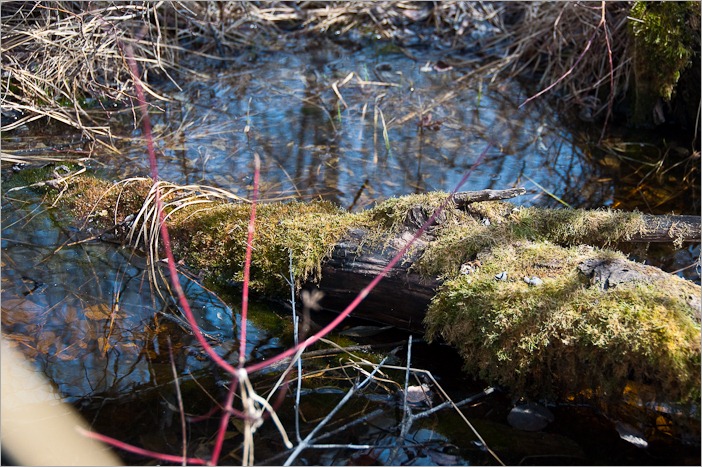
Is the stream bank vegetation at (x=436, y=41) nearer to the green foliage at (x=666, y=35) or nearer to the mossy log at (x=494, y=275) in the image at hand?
the green foliage at (x=666, y=35)

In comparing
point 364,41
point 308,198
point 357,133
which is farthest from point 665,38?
point 364,41

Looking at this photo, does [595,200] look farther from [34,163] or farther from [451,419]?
[34,163]

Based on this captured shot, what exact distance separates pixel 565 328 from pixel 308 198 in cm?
240

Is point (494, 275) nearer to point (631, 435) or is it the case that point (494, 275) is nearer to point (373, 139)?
point (631, 435)

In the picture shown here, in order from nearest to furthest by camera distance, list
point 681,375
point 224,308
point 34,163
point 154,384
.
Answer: point 681,375 → point 154,384 → point 224,308 → point 34,163

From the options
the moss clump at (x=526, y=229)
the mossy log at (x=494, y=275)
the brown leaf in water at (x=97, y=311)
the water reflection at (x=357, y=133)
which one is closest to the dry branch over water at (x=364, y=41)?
the water reflection at (x=357, y=133)

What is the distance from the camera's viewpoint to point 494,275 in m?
2.91

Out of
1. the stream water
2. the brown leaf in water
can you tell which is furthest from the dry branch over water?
the brown leaf in water

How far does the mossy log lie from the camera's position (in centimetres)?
253

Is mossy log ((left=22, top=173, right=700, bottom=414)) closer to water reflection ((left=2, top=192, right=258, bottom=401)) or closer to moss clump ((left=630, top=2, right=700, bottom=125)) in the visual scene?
water reflection ((left=2, top=192, right=258, bottom=401))

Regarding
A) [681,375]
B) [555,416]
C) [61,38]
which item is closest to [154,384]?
[555,416]

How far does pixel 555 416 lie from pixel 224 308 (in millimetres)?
1754

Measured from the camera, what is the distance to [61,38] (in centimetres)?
543

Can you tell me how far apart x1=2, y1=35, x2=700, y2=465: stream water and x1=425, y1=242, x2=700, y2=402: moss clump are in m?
0.20
